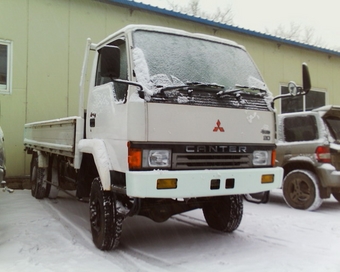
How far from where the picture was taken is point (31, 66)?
8.59 metres

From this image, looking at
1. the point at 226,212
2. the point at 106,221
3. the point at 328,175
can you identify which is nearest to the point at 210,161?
the point at 106,221

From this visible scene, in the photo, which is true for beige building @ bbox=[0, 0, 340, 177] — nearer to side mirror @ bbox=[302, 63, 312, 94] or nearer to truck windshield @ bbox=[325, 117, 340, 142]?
truck windshield @ bbox=[325, 117, 340, 142]

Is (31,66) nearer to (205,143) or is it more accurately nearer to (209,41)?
(209,41)

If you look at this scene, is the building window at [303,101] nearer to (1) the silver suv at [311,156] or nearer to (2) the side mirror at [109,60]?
(1) the silver suv at [311,156]

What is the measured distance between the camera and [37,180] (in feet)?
24.3

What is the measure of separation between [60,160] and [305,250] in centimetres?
410

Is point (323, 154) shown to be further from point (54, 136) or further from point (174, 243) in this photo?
point (54, 136)

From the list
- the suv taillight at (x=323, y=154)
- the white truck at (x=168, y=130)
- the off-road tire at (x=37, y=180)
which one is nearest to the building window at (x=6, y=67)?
the off-road tire at (x=37, y=180)

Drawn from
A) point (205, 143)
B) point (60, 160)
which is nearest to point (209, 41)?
point (205, 143)

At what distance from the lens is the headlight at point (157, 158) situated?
377 cm

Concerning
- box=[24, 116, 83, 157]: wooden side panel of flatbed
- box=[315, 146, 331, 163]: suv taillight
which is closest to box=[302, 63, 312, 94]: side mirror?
box=[315, 146, 331, 163]: suv taillight

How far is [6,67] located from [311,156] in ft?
22.2

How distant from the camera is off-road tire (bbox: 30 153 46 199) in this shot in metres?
7.30

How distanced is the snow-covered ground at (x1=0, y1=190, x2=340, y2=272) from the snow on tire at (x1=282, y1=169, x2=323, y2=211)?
0.23m
